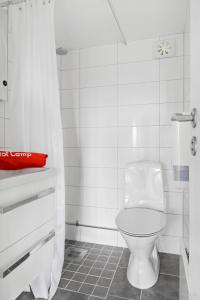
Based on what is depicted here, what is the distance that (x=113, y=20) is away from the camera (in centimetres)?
180

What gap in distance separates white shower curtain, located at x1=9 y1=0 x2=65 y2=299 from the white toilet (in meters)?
0.52

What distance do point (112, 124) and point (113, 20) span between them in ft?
3.01

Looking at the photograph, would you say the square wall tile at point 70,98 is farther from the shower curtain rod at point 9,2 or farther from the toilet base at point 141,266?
the toilet base at point 141,266

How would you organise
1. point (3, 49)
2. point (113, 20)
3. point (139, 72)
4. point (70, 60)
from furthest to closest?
point (70, 60)
point (139, 72)
point (113, 20)
point (3, 49)

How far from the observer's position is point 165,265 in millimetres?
1823

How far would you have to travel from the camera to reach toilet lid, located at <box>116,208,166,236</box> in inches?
58.5

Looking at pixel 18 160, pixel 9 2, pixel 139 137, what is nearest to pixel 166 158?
pixel 139 137

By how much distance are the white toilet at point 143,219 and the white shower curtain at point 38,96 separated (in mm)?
523

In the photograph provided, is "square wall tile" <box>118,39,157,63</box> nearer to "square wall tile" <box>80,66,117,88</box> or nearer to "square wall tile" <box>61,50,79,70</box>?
"square wall tile" <box>80,66,117,88</box>

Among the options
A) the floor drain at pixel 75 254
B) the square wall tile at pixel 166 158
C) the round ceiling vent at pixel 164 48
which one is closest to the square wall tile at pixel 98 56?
the round ceiling vent at pixel 164 48

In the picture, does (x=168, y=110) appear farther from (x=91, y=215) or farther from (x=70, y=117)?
(x=91, y=215)

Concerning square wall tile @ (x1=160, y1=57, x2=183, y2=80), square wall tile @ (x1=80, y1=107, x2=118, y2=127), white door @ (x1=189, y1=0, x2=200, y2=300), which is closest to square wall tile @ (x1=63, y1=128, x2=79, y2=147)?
square wall tile @ (x1=80, y1=107, x2=118, y2=127)

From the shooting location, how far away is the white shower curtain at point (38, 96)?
1410mm

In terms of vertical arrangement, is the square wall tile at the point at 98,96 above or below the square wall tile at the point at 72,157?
above
